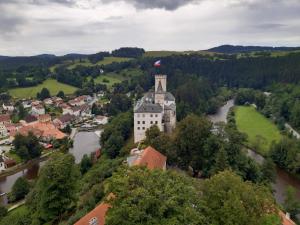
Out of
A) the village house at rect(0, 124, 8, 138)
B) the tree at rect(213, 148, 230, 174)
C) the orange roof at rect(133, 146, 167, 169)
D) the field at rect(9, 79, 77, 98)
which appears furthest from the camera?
the field at rect(9, 79, 77, 98)

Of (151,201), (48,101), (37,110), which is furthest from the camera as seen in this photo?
(48,101)

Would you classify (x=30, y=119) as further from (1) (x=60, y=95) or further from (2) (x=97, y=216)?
(2) (x=97, y=216)

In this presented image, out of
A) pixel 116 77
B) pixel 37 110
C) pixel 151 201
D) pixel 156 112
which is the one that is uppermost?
pixel 151 201

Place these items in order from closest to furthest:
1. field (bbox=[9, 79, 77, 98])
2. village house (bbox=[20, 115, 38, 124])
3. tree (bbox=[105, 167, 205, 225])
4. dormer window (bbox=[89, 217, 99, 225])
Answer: tree (bbox=[105, 167, 205, 225]) < dormer window (bbox=[89, 217, 99, 225]) < village house (bbox=[20, 115, 38, 124]) < field (bbox=[9, 79, 77, 98])

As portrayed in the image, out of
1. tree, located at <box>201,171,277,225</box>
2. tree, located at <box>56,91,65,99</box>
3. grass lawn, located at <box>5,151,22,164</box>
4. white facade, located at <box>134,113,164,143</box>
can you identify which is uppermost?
tree, located at <box>201,171,277,225</box>

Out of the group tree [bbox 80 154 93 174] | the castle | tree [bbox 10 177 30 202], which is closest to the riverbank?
tree [bbox 10 177 30 202]

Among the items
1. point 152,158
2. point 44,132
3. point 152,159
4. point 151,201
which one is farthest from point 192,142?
point 44,132

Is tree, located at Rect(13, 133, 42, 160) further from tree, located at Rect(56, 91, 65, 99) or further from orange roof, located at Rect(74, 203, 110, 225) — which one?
tree, located at Rect(56, 91, 65, 99)
